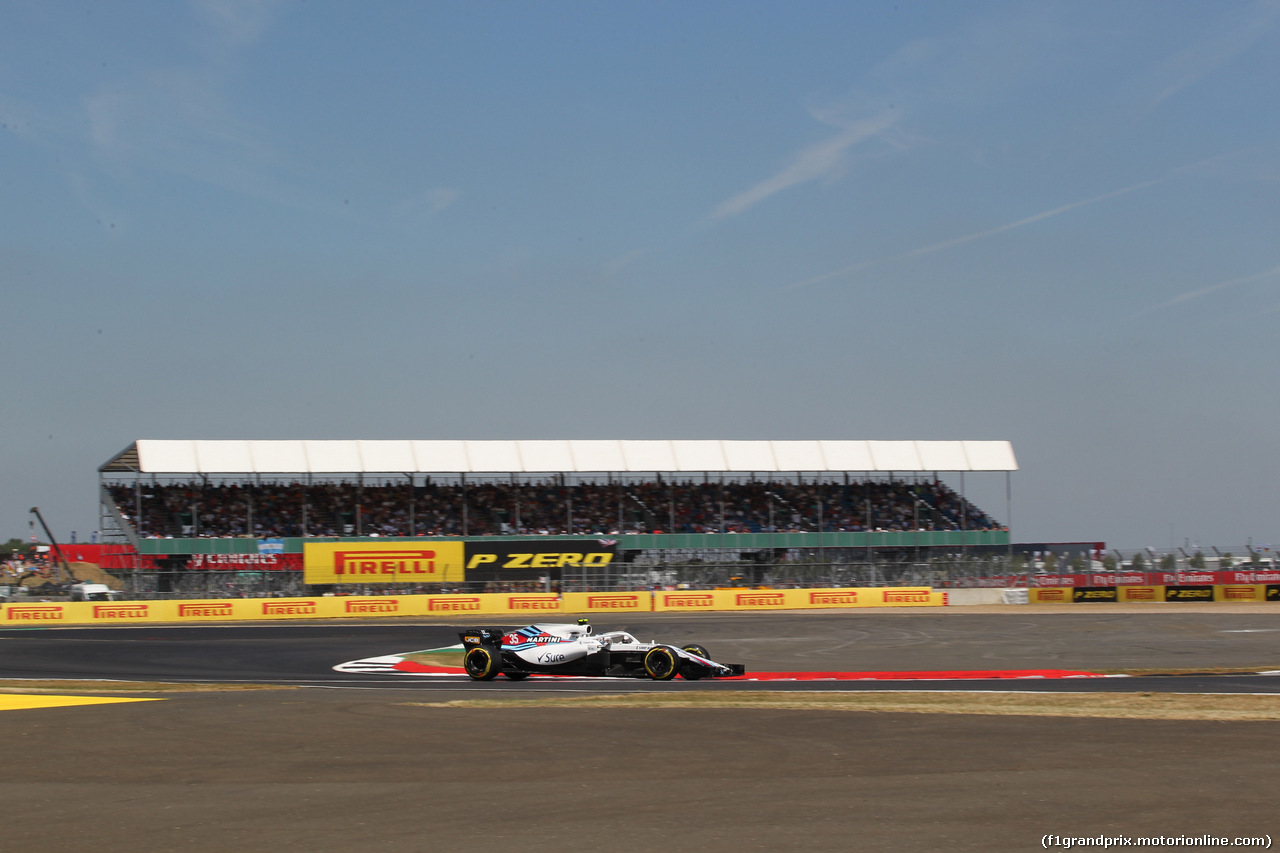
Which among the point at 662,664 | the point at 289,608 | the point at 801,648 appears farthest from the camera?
the point at 289,608

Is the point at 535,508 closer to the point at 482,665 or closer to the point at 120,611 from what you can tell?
the point at 120,611

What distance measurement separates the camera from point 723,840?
23.5 feet

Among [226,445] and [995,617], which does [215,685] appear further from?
[226,445]

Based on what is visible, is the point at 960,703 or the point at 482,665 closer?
the point at 960,703

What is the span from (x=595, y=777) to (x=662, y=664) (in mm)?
11446

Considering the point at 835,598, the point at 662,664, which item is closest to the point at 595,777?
the point at 662,664

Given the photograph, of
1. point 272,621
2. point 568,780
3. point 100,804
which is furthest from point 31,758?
point 272,621

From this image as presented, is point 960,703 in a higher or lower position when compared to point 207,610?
higher

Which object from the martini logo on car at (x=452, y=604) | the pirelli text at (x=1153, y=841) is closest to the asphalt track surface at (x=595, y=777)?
the pirelli text at (x=1153, y=841)

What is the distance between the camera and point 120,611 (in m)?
41.0

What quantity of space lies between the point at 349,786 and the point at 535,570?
37586 mm

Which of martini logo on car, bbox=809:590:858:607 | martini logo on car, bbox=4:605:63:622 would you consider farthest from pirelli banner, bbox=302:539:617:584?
martini logo on car, bbox=4:605:63:622

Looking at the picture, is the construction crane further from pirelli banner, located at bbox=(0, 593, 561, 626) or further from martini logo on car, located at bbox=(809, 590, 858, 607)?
martini logo on car, located at bbox=(809, 590, 858, 607)

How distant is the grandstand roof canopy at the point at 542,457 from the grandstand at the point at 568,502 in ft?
0.23
